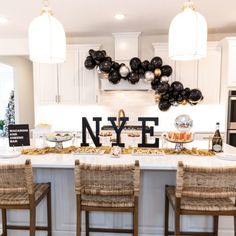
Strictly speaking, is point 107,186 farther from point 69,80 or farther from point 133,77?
point 69,80

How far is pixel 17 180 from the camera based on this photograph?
181 centimetres

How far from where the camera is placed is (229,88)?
Answer: 4.13 meters

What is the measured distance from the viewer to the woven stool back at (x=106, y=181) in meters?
1.74

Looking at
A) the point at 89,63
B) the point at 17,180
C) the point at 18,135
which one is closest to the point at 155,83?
the point at 89,63

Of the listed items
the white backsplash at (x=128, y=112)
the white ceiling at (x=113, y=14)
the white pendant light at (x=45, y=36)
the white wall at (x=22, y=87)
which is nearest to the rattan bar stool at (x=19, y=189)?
the white pendant light at (x=45, y=36)

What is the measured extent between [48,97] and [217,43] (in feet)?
11.0

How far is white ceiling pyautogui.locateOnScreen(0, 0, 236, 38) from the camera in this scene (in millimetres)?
3164

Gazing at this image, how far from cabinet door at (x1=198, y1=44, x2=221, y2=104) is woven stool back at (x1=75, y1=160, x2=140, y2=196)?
10.7 ft

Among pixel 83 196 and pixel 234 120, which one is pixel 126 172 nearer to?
pixel 83 196

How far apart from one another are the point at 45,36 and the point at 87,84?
105 inches

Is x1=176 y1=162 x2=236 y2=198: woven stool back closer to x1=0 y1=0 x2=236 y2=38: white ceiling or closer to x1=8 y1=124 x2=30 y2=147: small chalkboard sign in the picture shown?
x1=8 y1=124 x2=30 y2=147: small chalkboard sign

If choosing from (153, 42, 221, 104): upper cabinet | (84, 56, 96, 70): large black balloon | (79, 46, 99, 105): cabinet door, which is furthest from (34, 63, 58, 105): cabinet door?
(153, 42, 221, 104): upper cabinet

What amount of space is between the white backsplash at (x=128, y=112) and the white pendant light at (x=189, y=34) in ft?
9.62

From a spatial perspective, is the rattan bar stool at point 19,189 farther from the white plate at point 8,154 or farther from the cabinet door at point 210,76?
the cabinet door at point 210,76
